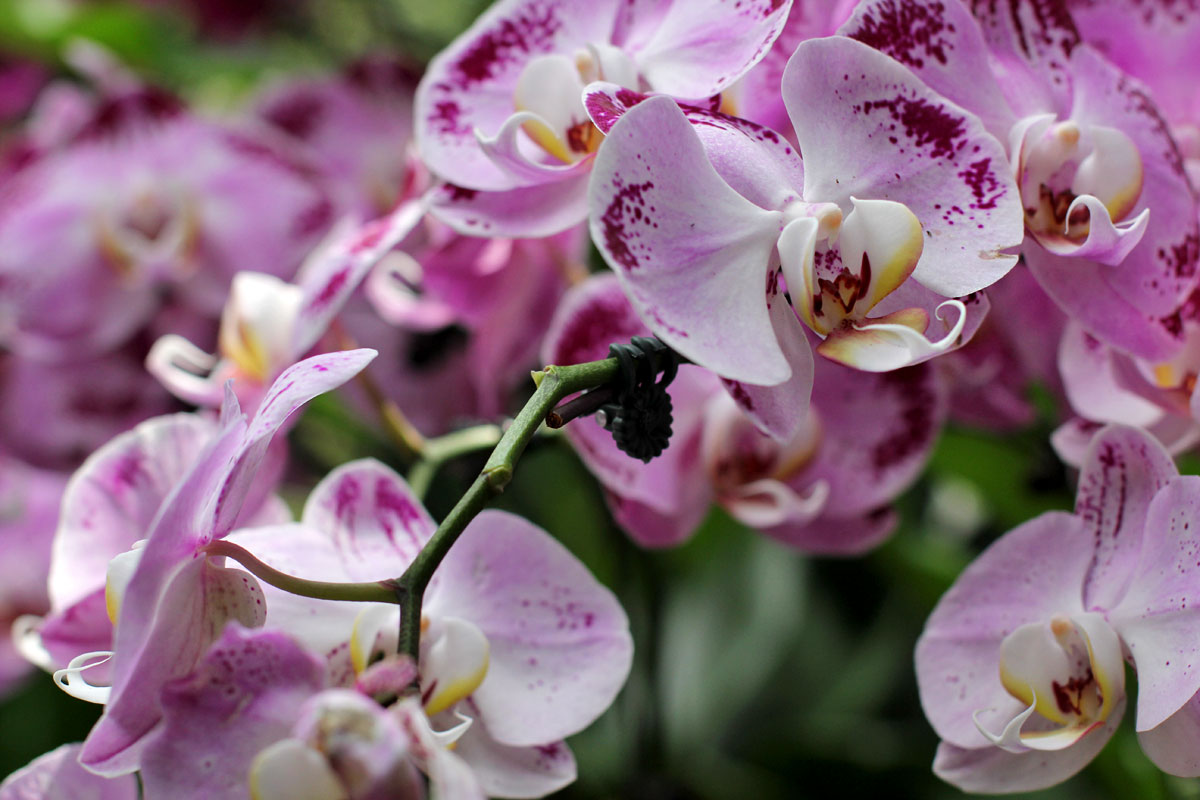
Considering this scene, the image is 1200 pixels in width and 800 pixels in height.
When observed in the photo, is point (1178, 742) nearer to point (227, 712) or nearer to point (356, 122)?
point (227, 712)

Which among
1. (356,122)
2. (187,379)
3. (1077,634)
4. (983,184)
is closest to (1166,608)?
(1077,634)

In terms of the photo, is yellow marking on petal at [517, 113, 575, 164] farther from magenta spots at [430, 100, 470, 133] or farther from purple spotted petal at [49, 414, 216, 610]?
purple spotted petal at [49, 414, 216, 610]

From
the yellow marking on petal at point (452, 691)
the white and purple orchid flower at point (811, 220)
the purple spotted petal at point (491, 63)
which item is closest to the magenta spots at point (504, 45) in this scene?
the purple spotted petal at point (491, 63)

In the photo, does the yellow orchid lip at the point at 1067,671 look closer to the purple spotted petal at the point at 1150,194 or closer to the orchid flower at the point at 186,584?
the purple spotted petal at the point at 1150,194

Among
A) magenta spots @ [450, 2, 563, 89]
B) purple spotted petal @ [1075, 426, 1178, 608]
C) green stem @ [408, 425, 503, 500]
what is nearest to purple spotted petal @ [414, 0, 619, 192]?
magenta spots @ [450, 2, 563, 89]

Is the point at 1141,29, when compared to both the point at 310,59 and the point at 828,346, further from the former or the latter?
the point at 310,59

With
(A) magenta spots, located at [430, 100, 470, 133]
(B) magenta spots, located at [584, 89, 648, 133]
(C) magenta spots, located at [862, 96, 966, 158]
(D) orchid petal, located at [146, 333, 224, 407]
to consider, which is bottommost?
(D) orchid petal, located at [146, 333, 224, 407]
